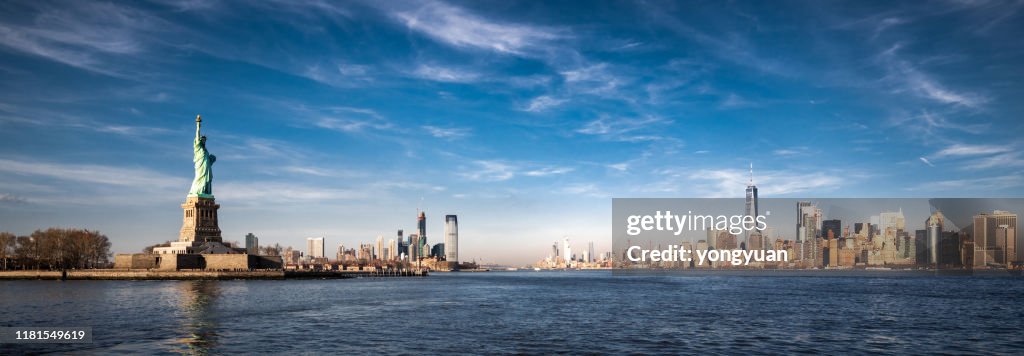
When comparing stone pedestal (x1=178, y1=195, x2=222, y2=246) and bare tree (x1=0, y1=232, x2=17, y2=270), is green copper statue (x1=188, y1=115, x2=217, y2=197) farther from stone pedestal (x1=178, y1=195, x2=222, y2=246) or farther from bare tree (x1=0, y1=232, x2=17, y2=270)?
bare tree (x1=0, y1=232, x2=17, y2=270)

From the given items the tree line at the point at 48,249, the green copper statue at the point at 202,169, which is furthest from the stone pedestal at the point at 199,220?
the tree line at the point at 48,249

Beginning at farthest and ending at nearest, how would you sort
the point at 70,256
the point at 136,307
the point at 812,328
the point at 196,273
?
the point at 70,256 < the point at 196,273 < the point at 136,307 < the point at 812,328

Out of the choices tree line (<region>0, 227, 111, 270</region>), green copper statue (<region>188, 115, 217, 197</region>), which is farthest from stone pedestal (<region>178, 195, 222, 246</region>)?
tree line (<region>0, 227, 111, 270</region>)

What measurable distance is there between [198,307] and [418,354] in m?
36.4

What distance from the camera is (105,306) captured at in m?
62.3

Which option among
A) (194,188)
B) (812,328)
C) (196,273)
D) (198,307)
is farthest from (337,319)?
(194,188)

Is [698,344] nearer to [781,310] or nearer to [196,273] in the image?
[781,310]

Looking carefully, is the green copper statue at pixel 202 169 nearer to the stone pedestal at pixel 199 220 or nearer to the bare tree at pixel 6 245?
the stone pedestal at pixel 199 220

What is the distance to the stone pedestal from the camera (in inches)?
5851

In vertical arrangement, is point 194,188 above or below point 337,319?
above

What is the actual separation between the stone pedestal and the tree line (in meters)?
37.1

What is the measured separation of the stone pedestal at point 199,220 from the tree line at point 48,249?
37132 mm

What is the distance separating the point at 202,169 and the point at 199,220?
447 inches

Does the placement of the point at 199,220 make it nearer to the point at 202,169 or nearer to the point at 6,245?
the point at 202,169
